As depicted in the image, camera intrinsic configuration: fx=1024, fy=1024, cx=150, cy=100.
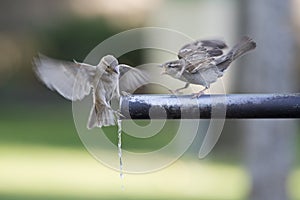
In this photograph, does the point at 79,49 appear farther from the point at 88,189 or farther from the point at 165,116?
the point at 165,116

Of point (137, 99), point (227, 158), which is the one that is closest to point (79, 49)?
point (227, 158)

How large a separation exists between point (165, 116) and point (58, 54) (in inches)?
714

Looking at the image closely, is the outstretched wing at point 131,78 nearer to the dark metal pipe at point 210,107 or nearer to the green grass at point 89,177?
the dark metal pipe at point 210,107

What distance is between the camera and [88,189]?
36.8 feet

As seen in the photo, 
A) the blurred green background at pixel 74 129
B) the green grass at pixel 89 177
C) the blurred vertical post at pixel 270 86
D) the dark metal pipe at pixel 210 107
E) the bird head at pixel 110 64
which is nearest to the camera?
the dark metal pipe at pixel 210 107

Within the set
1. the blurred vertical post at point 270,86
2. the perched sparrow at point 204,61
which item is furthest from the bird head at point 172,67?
the blurred vertical post at point 270,86

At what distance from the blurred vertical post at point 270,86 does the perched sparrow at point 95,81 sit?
5075 mm

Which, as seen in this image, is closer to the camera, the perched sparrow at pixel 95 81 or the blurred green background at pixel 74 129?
the perched sparrow at pixel 95 81

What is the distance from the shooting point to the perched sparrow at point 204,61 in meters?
2.92

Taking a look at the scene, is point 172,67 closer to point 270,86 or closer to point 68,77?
point 68,77

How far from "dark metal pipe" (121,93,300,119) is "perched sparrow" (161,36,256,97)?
0.25 m

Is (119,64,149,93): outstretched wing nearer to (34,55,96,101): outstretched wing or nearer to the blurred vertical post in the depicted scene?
(34,55,96,101): outstretched wing

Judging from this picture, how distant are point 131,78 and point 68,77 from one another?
7.3 inches

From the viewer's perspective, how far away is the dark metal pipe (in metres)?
2.63
